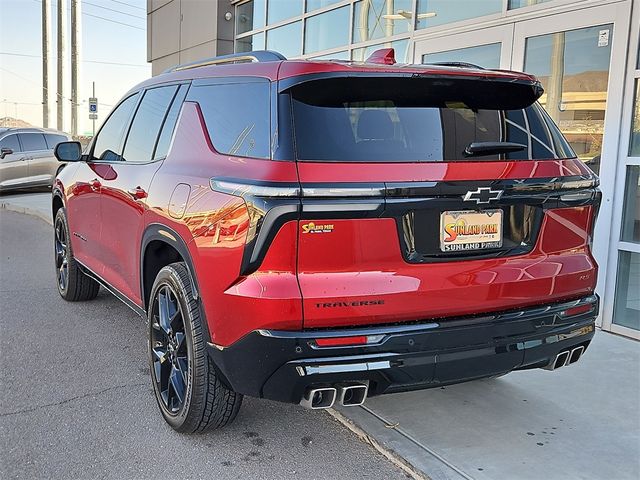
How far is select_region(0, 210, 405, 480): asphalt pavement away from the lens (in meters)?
3.12

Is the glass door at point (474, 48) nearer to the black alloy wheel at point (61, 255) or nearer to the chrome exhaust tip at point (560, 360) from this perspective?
the chrome exhaust tip at point (560, 360)

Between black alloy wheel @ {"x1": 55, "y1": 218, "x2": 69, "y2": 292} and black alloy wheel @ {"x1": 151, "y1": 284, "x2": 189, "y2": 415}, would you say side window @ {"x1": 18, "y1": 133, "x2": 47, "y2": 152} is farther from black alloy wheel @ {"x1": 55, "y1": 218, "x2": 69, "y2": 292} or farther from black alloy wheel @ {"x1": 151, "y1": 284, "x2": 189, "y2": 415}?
black alloy wheel @ {"x1": 151, "y1": 284, "x2": 189, "y2": 415}

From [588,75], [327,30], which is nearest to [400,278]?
[588,75]

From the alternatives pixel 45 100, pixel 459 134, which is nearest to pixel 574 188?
pixel 459 134

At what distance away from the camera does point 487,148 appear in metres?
2.88

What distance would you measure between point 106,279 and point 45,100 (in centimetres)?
3040

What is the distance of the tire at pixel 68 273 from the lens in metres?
5.80

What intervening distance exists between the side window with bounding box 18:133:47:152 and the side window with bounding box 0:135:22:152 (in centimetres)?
11

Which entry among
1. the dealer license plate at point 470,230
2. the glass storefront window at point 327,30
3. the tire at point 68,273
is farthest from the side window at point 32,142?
the dealer license plate at point 470,230

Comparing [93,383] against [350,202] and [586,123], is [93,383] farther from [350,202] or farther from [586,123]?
[586,123]

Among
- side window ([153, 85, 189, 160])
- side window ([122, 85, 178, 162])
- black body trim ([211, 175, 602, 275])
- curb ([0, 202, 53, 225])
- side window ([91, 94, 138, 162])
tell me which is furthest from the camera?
curb ([0, 202, 53, 225])

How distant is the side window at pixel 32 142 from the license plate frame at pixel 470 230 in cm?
1462

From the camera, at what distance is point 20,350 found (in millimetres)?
4750

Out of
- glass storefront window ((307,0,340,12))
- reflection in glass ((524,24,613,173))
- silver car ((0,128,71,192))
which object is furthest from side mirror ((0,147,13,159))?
reflection in glass ((524,24,613,173))
